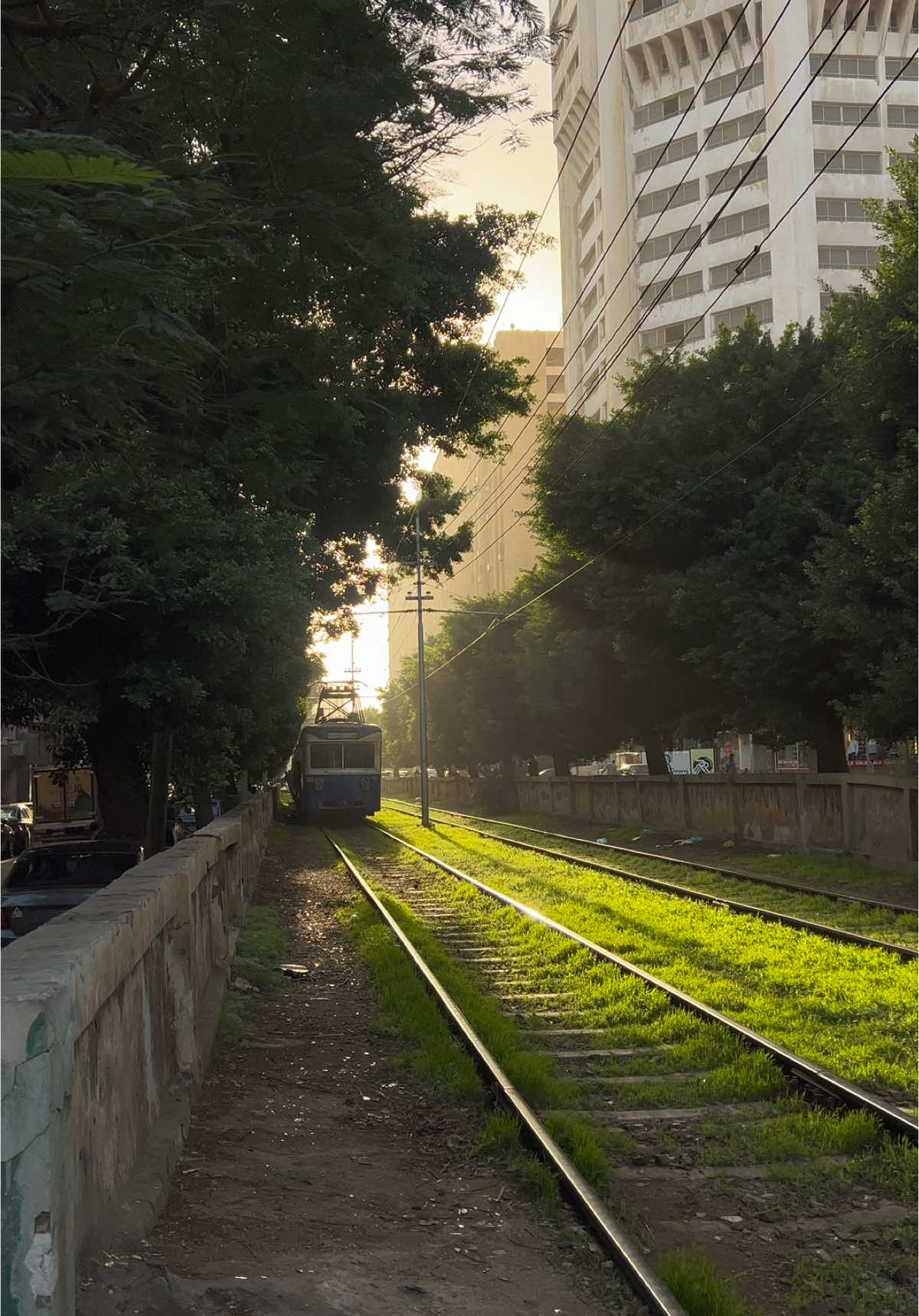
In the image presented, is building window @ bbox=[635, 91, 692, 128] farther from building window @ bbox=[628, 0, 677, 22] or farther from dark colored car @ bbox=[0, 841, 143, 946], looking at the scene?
dark colored car @ bbox=[0, 841, 143, 946]

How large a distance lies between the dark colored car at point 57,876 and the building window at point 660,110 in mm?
75095

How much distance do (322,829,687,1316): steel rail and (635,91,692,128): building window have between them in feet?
258

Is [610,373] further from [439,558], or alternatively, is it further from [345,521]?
[345,521]

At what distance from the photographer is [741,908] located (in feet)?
53.0

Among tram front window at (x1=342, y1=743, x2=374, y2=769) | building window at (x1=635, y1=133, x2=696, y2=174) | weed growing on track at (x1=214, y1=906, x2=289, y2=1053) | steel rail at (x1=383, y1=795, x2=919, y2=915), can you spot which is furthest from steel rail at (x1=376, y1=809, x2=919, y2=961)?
building window at (x1=635, y1=133, x2=696, y2=174)

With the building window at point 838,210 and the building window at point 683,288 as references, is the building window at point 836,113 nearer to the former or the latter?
the building window at point 838,210

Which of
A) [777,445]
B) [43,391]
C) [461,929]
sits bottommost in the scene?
[461,929]

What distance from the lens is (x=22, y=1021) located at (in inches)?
141

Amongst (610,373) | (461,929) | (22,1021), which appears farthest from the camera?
(610,373)

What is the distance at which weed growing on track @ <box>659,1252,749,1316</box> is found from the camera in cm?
465

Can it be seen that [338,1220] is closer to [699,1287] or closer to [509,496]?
[699,1287]

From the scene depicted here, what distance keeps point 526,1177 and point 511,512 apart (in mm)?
124731

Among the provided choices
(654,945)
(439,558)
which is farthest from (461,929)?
(439,558)

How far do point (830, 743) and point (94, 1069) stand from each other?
2643cm
